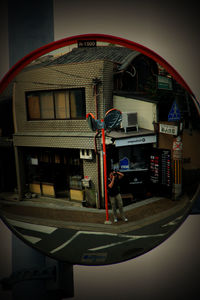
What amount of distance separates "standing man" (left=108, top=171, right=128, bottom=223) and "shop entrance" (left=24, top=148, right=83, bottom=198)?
21 cm

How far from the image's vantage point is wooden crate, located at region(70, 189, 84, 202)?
164 cm

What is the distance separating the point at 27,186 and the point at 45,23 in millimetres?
1200

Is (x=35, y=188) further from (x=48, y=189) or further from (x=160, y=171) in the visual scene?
(x=160, y=171)

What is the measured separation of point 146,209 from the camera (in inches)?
64.2

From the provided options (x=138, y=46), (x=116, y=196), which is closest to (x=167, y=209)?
(x=116, y=196)

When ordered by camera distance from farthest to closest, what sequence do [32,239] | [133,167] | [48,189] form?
[32,239] < [48,189] < [133,167]

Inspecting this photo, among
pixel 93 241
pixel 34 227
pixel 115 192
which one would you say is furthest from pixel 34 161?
pixel 93 241

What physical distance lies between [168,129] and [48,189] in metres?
0.93

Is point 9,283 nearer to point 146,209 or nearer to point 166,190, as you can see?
point 146,209

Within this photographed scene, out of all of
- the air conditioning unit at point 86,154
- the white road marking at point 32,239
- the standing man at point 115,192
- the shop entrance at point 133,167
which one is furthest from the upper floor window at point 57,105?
the white road marking at point 32,239

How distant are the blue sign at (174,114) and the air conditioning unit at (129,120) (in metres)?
0.27

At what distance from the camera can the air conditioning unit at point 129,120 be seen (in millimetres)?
1478

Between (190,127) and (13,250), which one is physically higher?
(190,127)

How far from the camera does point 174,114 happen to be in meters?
1.62
